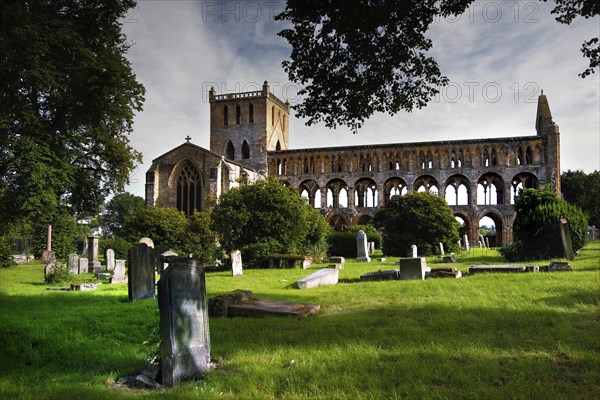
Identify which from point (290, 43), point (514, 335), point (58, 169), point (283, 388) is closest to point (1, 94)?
point (58, 169)

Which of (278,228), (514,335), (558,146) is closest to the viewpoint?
(514,335)

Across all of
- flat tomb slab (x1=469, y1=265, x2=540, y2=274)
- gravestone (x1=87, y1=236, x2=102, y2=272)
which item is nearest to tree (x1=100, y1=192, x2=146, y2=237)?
gravestone (x1=87, y1=236, x2=102, y2=272)

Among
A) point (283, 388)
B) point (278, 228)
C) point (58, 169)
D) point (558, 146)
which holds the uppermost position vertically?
point (558, 146)

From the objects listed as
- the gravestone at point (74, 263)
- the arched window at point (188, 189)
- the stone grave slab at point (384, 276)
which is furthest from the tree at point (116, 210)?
the stone grave slab at point (384, 276)

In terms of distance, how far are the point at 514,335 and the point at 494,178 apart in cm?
4752

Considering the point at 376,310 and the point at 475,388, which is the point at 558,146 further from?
the point at 475,388

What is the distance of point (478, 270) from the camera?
45.7ft

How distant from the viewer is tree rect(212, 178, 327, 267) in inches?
909

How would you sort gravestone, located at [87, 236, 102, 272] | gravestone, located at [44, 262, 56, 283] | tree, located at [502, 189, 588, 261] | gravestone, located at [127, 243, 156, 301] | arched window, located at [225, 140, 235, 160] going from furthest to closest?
arched window, located at [225, 140, 235, 160] → gravestone, located at [87, 236, 102, 272] → tree, located at [502, 189, 588, 261] → gravestone, located at [44, 262, 56, 283] → gravestone, located at [127, 243, 156, 301]

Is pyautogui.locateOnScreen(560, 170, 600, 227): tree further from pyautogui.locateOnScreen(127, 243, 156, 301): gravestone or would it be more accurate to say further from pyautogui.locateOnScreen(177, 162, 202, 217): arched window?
pyautogui.locateOnScreen(127, 243, 156, 301): gravestone

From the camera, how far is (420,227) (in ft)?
91.2

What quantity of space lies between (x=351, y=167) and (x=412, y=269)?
1522 inches

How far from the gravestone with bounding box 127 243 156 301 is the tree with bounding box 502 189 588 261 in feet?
44.7

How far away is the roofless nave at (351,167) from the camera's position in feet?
153
